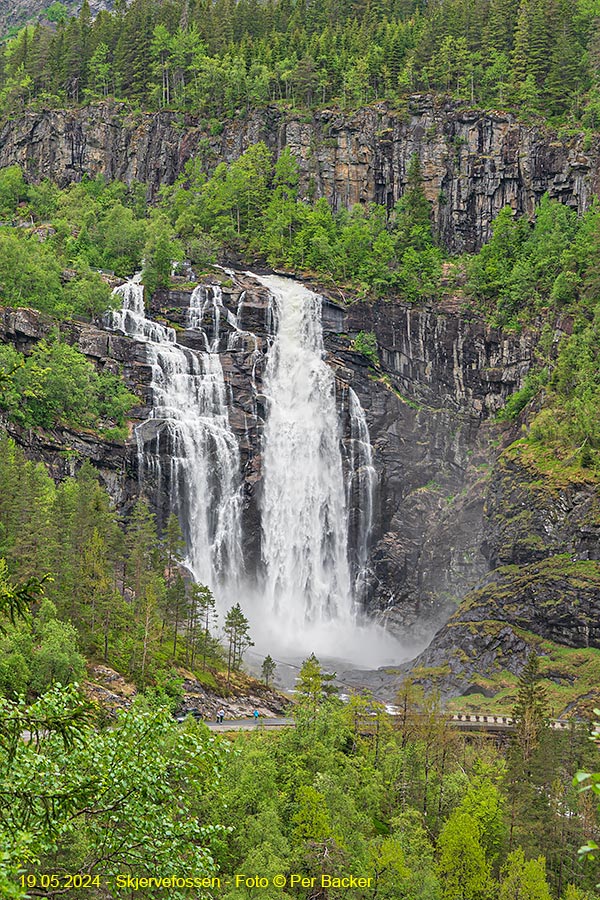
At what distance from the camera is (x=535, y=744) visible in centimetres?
4762

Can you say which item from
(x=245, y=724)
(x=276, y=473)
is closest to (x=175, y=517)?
(x=276, y=473)

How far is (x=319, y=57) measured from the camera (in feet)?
431

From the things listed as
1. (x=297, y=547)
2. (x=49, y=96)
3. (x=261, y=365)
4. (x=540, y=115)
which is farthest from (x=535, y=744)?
(x=49, y=96)

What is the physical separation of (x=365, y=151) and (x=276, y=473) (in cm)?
5208

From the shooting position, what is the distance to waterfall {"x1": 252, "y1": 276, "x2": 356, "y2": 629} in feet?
292

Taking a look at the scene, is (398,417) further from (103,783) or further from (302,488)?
(103,783)

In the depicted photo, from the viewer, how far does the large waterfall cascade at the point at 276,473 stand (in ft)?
282

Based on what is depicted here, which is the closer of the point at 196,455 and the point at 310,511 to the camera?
the point at 196,455

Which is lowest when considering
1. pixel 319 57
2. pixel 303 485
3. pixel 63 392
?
pixel 303 485

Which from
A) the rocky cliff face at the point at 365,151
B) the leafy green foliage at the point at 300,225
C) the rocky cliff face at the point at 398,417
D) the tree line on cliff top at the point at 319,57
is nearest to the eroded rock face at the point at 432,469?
the rocky cliff face at the point at 398,417

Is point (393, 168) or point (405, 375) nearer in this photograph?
point (405, 375)

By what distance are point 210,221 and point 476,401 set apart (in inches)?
1628

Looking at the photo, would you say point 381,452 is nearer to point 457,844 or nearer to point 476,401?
point 476,401

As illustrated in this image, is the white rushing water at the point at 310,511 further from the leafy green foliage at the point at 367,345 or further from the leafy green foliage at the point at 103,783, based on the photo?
the leafy green foliage at the point at 103,783
